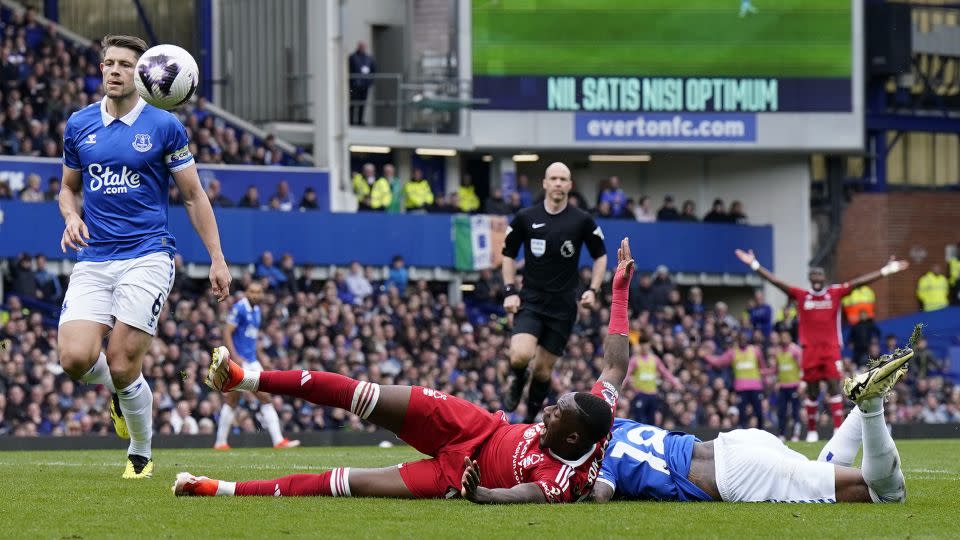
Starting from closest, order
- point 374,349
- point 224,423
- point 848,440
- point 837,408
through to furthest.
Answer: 1. point 848,440
2. point 224,423
3. point 837,408
4. point 374,349

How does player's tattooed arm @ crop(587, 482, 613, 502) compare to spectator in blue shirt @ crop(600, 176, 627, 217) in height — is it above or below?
below

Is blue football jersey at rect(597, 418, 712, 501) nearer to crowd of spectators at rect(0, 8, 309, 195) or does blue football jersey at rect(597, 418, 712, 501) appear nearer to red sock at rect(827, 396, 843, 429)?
red sock at rect(827, 396, 843, 429)

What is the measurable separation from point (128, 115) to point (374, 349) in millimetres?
17127

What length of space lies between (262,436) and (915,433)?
1054 cm

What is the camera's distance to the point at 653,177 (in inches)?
1645

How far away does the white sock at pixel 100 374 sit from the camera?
36.4 feet

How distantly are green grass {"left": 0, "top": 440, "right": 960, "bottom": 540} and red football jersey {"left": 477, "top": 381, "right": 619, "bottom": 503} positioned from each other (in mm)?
149

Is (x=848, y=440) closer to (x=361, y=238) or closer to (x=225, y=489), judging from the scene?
(x=225, y=489)

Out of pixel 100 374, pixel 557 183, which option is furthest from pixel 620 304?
pixel 557 183

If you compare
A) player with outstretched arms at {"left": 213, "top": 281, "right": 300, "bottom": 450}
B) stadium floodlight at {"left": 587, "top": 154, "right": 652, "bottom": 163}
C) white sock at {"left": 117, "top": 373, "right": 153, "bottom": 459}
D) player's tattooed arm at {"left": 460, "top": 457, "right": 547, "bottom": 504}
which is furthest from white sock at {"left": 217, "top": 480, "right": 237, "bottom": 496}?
stadium floodlight at {"left": 587, "top": 154, "right": 652, "bottom": 163}

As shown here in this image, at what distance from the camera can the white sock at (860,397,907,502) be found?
346 inches

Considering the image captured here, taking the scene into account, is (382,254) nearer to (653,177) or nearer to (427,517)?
(653,177)

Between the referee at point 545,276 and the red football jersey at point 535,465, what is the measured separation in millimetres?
6051

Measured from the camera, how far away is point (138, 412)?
11.2 metres
